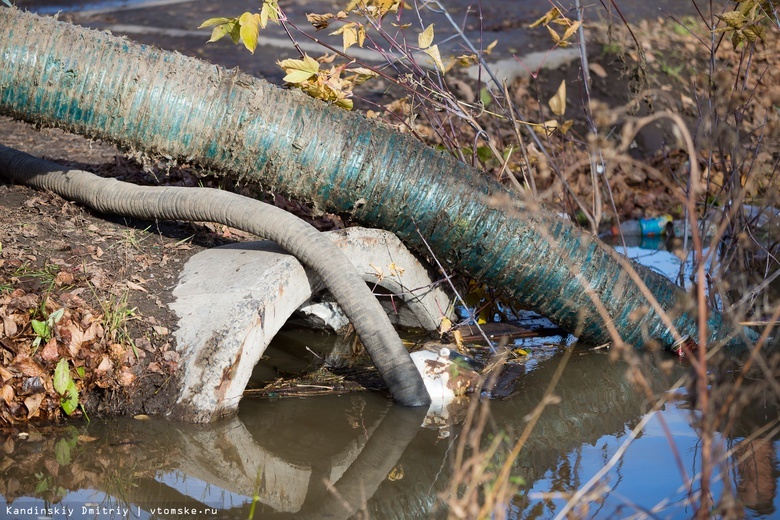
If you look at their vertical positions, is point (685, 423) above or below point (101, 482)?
above

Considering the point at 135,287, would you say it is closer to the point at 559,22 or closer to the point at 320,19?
the point at 320,19

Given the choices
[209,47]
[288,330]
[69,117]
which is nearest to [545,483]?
[288,330]

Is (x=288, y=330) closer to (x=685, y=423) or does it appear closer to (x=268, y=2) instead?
(x=268, y=2)

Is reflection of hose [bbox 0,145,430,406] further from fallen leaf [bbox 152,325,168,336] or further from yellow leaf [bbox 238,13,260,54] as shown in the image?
yellow leaf [bbox 238,13,260,54]

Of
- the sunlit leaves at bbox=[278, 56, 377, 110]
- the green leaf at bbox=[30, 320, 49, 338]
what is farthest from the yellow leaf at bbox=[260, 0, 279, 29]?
the green leaf at bbox=[30, 320, 49, 338]

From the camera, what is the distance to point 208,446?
3686 millimetres

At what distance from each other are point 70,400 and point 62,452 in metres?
0.32

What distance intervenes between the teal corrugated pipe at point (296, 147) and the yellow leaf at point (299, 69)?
0.34 feet

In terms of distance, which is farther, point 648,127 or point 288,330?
point 648,127

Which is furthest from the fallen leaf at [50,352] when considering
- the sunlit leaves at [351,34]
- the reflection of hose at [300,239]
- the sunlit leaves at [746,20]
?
the sunlit leaves at [746,20]

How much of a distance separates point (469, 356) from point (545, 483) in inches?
51.5

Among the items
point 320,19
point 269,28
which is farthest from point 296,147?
point 269,28

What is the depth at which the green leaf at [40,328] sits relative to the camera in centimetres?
383

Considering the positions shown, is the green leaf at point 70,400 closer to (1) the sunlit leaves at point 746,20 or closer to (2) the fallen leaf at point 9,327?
(2) the fallen leaf at point 9,327
